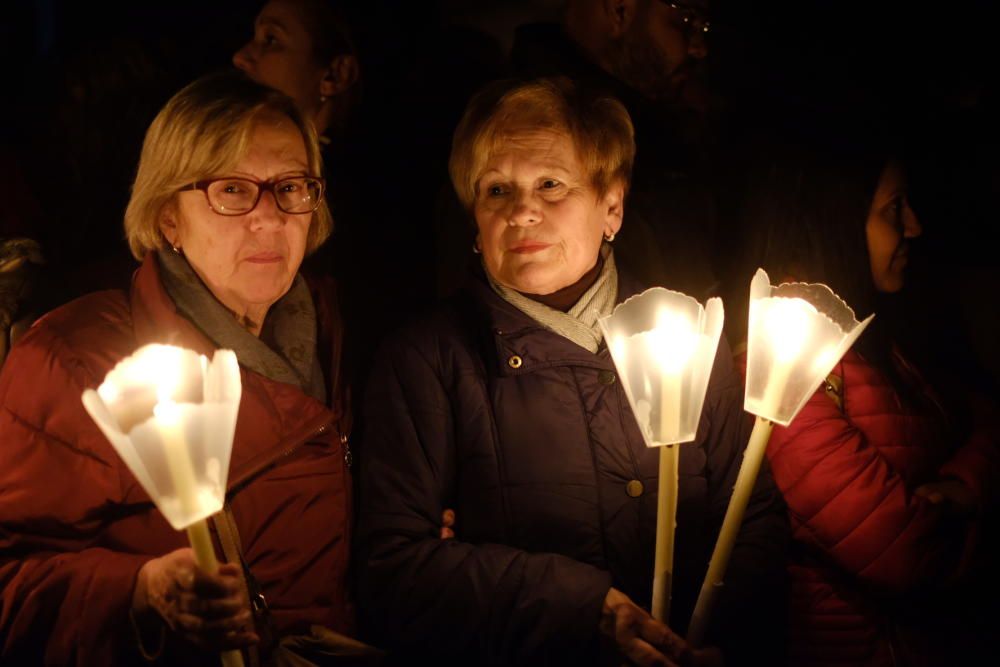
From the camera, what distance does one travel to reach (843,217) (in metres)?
2.89

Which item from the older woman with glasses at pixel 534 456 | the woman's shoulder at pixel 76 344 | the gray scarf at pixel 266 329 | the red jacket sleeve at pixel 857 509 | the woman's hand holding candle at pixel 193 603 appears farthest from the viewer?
the red jacket sleeve at pixel 857 509

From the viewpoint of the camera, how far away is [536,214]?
2.30m

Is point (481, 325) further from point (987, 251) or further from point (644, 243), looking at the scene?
point (987, 251)

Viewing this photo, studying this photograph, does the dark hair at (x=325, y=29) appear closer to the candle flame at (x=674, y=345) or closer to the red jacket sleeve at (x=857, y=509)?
the candle flame at (x=674, y=345)

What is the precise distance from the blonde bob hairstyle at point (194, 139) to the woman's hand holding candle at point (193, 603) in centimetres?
98

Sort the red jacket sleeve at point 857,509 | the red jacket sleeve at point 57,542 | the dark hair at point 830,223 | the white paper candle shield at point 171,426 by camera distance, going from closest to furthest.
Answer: the white paper candle shield at point 171,426, the red jacket sleeve at point 57,542, the red jacket sleeve at point 857,509, the dark hair at point 830,223

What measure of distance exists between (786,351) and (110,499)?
1.64 meters

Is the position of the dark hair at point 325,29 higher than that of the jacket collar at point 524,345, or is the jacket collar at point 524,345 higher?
the dark hair at point 325,29

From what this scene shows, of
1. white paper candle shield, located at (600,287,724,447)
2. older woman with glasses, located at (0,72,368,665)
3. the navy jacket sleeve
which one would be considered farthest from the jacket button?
older woman with glasses, located at (0,72,368,665)

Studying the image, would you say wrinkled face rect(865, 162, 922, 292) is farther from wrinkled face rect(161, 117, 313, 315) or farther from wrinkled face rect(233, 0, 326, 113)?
wrinkled face rect(233, 0, 326, 113)

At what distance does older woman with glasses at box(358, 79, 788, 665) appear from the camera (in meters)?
2.07

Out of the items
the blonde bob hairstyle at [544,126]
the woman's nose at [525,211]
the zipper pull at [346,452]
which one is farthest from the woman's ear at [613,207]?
the zipper pull at [346,452]

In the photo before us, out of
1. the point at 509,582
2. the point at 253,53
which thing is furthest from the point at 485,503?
the point at 253,53

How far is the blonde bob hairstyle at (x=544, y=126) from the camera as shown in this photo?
2.36m
